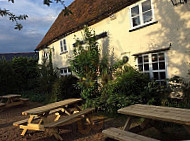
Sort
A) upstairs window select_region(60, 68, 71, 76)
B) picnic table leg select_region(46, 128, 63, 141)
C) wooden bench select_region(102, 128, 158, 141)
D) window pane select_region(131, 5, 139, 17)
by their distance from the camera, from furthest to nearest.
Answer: upstairs window select_region(60, 68, 71, 76) < window pane select_region(131, 5, 139, 17) < picnic table leg select_region(46, 128, 63, 141) < wooden bench select_region(102, 128, 158, 141)

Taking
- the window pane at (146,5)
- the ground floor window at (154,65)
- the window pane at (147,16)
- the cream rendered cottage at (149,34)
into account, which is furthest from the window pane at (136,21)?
the ground floor window at (154,65)

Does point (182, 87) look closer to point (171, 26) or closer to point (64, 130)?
point (171, 26)

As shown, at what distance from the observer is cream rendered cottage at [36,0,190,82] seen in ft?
18.2

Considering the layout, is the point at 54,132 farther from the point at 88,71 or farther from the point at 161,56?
the point at 161,56

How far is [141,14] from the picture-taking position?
661cm

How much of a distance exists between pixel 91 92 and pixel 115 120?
223 centimetres

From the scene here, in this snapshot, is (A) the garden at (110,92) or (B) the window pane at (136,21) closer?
(A) the garden at (110,92)

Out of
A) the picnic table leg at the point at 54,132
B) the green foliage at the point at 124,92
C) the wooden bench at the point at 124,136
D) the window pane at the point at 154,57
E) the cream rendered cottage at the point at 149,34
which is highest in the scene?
the cream rendered cottage at the point at 149,34

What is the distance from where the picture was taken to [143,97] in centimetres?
548

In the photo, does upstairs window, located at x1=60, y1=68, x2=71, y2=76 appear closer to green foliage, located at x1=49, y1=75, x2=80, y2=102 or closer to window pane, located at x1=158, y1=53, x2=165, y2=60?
green foliage, located at x1=49, y1=75, x2=80, y2=102

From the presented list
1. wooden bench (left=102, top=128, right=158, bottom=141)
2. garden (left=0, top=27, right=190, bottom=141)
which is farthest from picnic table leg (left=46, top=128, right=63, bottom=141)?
wooden bench (left=102, top=128, right=158, bottom=141)

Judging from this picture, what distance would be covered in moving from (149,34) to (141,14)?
0.97 meters

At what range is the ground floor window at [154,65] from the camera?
6.08m

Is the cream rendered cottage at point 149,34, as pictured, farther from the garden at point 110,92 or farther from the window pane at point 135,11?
the garden at point 110,92
